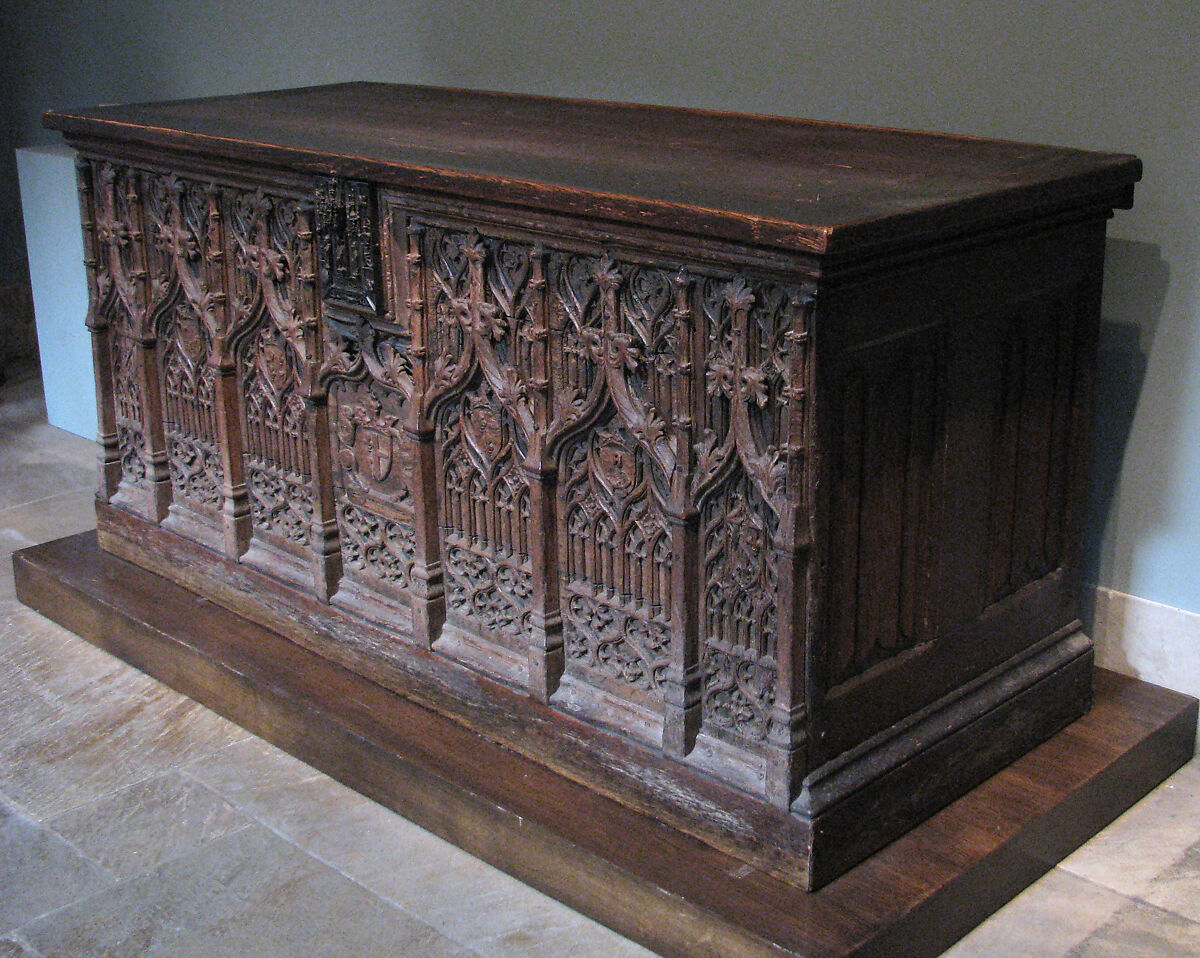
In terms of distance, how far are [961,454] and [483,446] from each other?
751mm

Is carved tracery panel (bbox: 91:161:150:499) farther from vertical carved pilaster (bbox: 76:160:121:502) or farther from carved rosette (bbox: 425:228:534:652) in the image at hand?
carved rosette (bbox: 425:228:534:652)

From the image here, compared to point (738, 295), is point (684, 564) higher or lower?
lower

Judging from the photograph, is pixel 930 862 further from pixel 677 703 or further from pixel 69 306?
pixel 69 306

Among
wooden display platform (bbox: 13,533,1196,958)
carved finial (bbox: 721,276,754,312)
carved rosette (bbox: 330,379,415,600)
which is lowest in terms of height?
wooden display platform (bbox: 13,533,1196,958)

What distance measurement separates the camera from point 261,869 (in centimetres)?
245

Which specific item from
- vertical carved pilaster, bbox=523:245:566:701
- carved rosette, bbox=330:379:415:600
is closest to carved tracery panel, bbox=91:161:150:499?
carved rosette, bbox=330:379:415:600

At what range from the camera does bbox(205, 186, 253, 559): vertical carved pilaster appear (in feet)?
9.41

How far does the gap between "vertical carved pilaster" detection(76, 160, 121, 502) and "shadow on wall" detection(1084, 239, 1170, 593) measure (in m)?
1.97

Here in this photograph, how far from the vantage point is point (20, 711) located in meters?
2.98

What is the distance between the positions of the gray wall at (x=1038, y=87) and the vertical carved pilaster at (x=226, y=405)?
3.06 ft

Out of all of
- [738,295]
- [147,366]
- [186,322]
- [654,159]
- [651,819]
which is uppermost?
[654,159]

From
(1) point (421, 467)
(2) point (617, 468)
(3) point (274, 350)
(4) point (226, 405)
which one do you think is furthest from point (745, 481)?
(4) point (226, 405)

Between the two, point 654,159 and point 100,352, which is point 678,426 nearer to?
point 654,159

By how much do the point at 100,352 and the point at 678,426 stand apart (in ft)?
5.32
